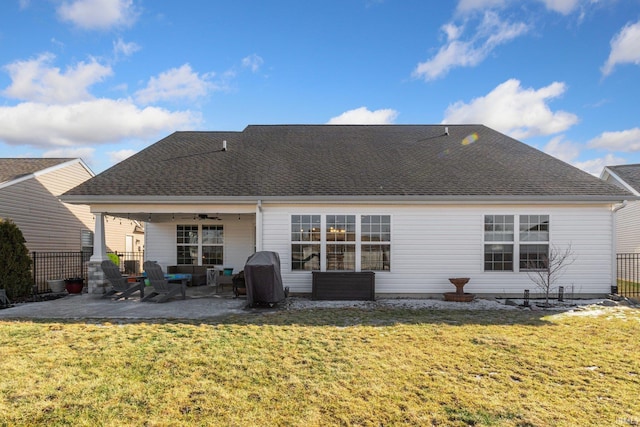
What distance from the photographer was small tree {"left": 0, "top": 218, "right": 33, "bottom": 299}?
1033 centimetres

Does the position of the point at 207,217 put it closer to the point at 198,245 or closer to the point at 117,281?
the point at 198,245

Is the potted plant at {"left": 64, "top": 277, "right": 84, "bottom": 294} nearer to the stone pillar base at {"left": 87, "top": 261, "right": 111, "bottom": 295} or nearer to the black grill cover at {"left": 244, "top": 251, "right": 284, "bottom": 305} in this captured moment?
the stone pillar base at {"left": 87, "top": 261, "right": 111, "bottom": 295}

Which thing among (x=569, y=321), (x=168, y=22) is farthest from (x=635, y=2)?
(x=168, y=22)

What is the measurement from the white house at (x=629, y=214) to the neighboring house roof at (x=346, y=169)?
23.8 feet

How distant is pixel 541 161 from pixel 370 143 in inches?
243

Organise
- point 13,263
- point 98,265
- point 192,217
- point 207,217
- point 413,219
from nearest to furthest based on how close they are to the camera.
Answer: point 13,263 → point 413,219 → point 98,265 → point 207,217 → point 192,217

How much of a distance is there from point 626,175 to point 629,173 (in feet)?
1.08

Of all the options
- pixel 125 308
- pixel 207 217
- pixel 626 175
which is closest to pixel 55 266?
pixel 207 217

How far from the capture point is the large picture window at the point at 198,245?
14.9 meters

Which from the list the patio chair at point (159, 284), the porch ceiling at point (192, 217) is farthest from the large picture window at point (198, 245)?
the patio chair at point (159, 284)

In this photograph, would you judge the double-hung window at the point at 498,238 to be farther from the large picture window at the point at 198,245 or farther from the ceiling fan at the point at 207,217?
the large picture window at the point at 198,245

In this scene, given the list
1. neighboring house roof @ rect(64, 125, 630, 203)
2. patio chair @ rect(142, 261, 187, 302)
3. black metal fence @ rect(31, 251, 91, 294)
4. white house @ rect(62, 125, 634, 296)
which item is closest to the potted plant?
white house @ rect(62, 125, 634, 296)

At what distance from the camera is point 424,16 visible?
1345cm

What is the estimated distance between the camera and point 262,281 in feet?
29.6
